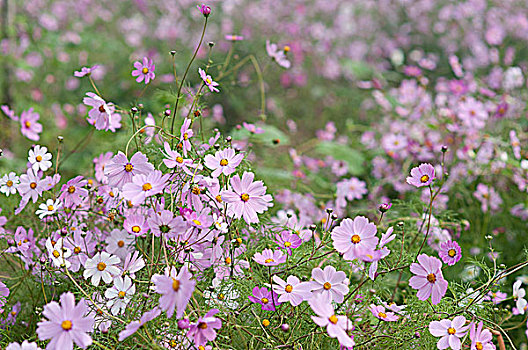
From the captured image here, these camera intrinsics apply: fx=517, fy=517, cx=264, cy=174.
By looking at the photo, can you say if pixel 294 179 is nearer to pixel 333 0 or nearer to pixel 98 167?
pixel 98 167

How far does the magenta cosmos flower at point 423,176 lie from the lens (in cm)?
89

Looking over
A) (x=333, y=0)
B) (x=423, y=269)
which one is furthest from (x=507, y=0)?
(x=423, y=269)

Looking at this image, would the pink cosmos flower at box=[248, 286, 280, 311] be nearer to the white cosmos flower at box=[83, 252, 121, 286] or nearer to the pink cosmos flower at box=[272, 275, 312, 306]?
the pink cosmos flower at box=[272, 275, 312, 306]

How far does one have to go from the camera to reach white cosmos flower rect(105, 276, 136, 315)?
852 millimetres

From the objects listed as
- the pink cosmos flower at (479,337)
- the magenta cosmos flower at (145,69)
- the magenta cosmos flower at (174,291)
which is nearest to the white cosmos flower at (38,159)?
the magenta cosmos flower at (145,69)

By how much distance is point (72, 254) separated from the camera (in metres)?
0.97

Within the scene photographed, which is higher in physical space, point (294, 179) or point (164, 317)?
point (164, 317)

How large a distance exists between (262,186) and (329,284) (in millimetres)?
198

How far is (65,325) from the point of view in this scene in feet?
2.24

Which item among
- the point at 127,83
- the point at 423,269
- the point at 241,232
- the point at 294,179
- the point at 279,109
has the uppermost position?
the point at 423,269

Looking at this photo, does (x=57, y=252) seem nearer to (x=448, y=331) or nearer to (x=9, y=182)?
(x=9, y=182)

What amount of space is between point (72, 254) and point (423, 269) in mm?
631

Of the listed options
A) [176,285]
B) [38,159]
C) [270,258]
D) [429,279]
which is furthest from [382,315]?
[38,159]

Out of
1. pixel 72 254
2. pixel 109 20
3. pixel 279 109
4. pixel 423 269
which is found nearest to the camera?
pixel 423 269
